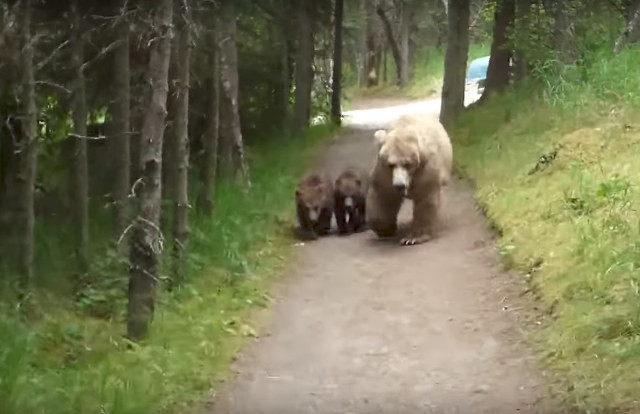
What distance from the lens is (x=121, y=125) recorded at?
10.2 m

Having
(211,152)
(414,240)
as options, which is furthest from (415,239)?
(211,152)

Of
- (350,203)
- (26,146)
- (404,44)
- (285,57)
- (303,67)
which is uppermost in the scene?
(404,44)

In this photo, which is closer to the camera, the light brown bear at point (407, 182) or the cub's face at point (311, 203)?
the light brown bear at point (407, 182)

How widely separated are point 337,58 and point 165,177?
1207cm

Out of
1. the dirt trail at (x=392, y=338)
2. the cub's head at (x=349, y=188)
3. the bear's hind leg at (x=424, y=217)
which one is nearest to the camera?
the dirt trail at (x=392, y=338)

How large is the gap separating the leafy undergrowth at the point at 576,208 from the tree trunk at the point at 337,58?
713 centimetres

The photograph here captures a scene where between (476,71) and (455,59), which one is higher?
(455,59)

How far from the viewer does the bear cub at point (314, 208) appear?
39.9ft

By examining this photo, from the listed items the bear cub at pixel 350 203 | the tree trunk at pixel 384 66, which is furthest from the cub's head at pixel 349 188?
the tree trunk at pixel 384 66

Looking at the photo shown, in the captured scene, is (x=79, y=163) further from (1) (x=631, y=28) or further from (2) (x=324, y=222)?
(1) (x=631, y=28)

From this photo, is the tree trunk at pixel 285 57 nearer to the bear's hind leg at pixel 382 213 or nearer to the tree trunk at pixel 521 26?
the tree trunk at pixel 521 26

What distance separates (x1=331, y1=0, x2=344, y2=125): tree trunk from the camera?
24308 mm

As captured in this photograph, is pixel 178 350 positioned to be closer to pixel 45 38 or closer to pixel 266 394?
pixel 266 394

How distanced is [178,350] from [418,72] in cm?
3816
